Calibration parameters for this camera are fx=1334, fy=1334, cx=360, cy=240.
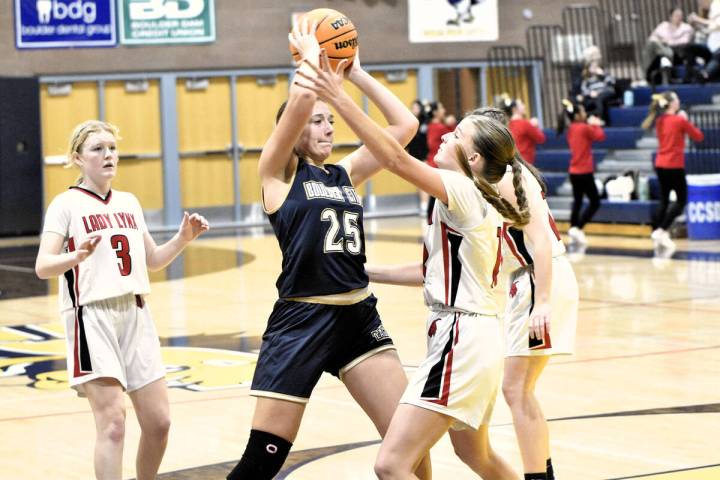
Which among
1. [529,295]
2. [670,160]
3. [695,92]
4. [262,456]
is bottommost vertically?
[262,456]

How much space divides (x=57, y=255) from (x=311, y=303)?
1105 mm

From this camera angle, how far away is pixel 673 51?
21.5m

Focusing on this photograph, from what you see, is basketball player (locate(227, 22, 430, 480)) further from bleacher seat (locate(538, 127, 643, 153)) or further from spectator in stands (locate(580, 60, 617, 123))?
spectator in stands (locate(580, 60, 617, 123))

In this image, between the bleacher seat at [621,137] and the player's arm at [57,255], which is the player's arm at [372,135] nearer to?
the player's arm at [57,255]

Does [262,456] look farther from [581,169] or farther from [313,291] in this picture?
[581,169]

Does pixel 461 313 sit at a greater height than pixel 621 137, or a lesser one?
lesser

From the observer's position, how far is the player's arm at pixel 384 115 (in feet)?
16.0

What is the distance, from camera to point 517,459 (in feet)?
20.3

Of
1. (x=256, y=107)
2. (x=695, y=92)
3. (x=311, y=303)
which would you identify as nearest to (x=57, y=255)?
(x=311, y=303)

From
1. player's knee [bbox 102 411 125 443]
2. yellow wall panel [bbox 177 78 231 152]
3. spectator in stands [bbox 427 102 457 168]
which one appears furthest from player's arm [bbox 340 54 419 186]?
yellow wall panel [bbox 177 78 231 152]

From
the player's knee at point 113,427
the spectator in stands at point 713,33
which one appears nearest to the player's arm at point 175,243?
the player's knee at point 113,427

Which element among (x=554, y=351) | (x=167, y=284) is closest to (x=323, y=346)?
(x=554, y=351)

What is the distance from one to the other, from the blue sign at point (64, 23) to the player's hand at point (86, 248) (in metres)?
17.5

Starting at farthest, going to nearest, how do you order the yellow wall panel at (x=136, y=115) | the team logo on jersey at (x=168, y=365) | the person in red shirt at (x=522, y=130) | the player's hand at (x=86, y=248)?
1. the yellow wall panel at (x=136, y=115)
2. the person in red shirt at (x=522, y=130)
3. the team logo on jersey at (x=168, y=365)
4. the player's hand at (x=86, y=248)
